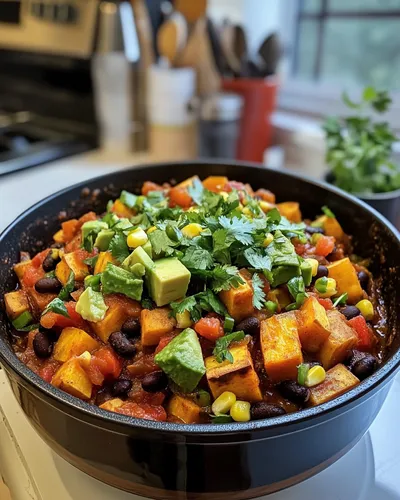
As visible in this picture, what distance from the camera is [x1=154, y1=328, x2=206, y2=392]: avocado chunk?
0.83 m

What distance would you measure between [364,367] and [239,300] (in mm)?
233

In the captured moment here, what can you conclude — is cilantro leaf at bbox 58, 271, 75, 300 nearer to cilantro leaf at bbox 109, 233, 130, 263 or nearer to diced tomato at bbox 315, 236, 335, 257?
cilantro leaf at bbox 109, 233, 130, 263

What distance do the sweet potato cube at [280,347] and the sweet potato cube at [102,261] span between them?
316 mm

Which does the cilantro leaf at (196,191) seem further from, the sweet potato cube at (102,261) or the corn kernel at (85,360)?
the corn kernel at (85,360)

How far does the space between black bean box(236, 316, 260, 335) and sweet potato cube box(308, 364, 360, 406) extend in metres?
0.14

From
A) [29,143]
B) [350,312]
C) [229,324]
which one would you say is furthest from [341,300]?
[29,143]

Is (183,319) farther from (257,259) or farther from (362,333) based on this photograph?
(362,333)

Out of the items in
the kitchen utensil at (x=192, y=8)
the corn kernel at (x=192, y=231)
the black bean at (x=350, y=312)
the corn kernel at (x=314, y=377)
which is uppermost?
the kitchen utensil at (x=192, y=8)

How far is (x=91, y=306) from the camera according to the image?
926mm

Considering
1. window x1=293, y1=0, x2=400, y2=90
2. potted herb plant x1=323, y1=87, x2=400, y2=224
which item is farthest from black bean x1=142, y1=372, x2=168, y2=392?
Answer: window x1=293, y1=0, x2=400, y2=90

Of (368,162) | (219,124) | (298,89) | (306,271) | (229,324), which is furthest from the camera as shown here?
(298,89)

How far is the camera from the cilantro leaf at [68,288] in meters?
1.01

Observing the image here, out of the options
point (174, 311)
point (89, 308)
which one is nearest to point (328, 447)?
point (174, 311)

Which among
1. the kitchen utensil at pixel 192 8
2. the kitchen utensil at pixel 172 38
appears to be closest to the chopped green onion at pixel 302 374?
the kitchen utensil at pixel 172 38
